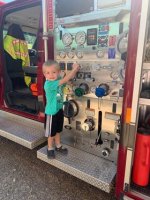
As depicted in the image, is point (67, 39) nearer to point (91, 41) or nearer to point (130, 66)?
point (91, 41)

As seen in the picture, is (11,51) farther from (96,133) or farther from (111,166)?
(111,166)

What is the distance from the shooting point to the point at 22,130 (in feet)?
8.48

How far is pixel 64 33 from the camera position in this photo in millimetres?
1968

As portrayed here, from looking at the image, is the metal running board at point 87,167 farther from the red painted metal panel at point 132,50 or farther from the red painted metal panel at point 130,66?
the red painted metal panel at point 132,50

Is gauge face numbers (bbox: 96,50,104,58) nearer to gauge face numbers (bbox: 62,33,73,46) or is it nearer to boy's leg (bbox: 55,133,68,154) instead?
gauge face numbers (bbox: 62,33,73,46)

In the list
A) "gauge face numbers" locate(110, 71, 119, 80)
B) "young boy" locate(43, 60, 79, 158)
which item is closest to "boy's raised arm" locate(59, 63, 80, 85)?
"young boy" locate(43, 60, 79, 158)

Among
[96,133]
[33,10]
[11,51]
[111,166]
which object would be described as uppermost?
[33,10]

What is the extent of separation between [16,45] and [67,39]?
5.12 feet

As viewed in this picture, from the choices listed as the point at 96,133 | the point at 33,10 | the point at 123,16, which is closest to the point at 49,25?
the point at 123,16

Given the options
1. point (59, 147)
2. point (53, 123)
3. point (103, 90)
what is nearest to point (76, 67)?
point (103, 90)

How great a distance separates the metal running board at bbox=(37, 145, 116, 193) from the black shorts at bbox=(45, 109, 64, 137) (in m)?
0.24

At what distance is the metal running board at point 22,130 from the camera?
2.34 m

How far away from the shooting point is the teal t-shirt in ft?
6.31

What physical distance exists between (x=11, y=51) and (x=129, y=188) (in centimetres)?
265
